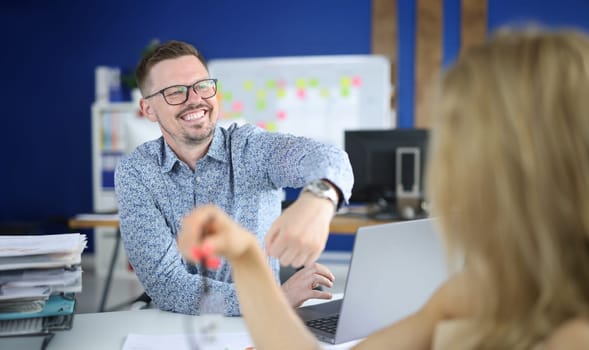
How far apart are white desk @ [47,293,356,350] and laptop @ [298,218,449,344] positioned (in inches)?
3.9

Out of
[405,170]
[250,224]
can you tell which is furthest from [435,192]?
[405,170]

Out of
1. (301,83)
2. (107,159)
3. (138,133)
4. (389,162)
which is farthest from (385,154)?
(107,159)

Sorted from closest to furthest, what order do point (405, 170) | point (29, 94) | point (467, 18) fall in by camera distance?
point (405, 170), point (467, 18), point (29, 94)

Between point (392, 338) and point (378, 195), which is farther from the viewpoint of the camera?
point (378, 195)

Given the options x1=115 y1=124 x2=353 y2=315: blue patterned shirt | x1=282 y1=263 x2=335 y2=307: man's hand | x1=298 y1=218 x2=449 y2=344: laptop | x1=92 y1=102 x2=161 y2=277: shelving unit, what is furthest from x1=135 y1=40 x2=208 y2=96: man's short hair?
x1=92 y1=102 x2=161 y2=277: shelving unit

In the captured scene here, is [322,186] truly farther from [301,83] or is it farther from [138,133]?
[301,83]

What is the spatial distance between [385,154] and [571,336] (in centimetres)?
274

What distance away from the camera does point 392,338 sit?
87 centimetres

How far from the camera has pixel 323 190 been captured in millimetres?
1138

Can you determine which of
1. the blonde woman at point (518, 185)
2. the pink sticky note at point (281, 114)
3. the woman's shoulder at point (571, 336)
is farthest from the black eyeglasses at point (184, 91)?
the pink sticky note at point (281, 114)

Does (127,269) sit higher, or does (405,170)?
(405,170)

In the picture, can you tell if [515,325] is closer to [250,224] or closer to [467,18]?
[250,224]

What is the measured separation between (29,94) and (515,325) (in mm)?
5885

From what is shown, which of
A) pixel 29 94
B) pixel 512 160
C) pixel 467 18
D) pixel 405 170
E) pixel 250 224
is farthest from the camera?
pixel 29 94
